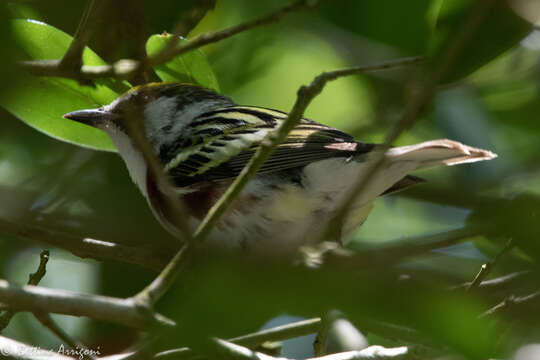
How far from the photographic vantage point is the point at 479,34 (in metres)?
2.33

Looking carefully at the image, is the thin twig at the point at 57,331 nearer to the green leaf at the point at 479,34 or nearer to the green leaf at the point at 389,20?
the green leaf at the point at 389,20

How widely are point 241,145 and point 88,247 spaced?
111 centimetres

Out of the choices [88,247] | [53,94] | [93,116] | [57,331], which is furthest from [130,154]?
[57,331]

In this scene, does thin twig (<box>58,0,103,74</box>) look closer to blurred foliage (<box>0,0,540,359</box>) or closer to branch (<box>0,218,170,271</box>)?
blurred foliage (<box>0,0,540,359</box>)

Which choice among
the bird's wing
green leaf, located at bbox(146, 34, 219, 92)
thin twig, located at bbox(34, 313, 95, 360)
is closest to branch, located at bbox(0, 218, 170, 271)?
A: thin twig, located at bbox(34, 313, 95, 360)

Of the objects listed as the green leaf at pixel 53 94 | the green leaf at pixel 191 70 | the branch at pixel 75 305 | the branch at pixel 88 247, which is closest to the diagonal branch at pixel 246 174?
the branch at pixel 75 305

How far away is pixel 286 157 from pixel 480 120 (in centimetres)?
123

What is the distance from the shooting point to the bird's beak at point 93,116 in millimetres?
3314

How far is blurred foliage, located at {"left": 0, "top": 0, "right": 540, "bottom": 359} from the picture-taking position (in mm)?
1361

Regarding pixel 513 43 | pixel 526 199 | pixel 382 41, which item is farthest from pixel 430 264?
pixel 382 41

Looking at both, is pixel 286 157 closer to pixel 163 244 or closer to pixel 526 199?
pixel 163 244

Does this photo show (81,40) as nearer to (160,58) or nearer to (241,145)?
(160,58)

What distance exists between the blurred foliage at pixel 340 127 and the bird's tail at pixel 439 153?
166mm

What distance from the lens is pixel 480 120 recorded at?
150 inches
